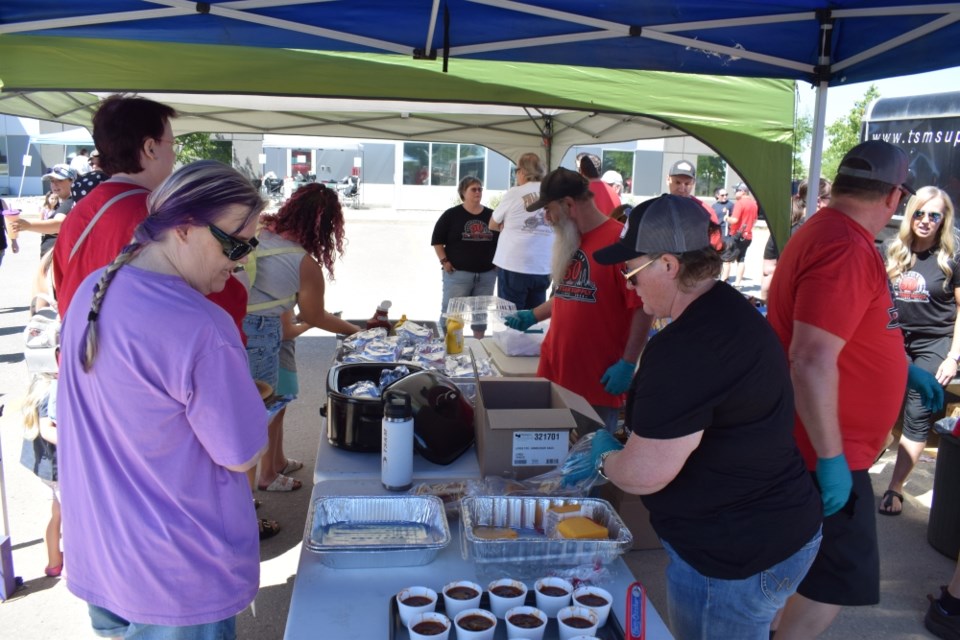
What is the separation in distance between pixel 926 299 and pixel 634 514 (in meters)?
2.27

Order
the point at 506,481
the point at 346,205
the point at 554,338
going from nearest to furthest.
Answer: the point at 506,481 → the point at 554,338 → the point at 346,205

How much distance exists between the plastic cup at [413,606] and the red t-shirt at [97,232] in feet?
4.30

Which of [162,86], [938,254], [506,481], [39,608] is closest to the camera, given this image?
[506,481]

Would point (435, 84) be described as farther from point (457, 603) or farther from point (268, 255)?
point (457, 603)

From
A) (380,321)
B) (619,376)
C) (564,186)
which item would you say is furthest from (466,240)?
(619,376)

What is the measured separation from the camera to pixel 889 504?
4.16 m

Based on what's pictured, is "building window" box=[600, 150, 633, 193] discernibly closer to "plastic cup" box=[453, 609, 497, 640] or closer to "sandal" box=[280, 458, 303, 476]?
"sandal" box=[280, 458, 303, 476]

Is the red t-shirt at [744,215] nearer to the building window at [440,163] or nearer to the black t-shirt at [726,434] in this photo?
the black t-shirt at [726,434]

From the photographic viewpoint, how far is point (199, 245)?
1.44m

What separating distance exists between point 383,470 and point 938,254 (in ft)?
12.0

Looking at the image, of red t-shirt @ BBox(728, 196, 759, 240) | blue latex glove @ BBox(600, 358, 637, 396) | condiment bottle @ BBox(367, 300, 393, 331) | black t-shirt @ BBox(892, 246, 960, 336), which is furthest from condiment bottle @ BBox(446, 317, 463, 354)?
red t-shirt @ BBox(728, 196, 759, 240)

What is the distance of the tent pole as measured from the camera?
3.56 m

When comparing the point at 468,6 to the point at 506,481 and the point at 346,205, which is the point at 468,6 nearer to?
the point at 506,481

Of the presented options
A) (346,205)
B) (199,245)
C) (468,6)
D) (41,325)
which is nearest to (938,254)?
(468,6)
